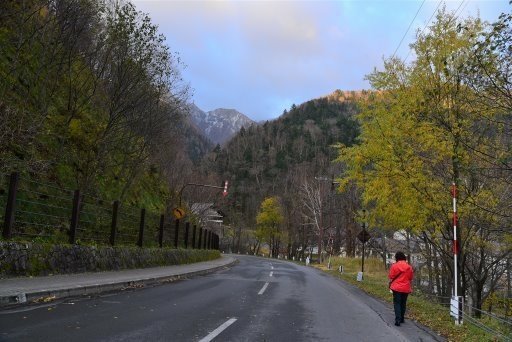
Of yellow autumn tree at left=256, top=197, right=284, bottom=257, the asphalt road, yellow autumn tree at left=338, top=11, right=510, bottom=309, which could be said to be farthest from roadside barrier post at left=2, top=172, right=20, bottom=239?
yellow autumn tree at left=256, top=197, right=284, bottom=257

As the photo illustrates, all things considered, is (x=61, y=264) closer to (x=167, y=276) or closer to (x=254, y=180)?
(x=167, y=276)

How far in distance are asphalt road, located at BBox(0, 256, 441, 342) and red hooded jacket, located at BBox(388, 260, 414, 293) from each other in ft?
2.60

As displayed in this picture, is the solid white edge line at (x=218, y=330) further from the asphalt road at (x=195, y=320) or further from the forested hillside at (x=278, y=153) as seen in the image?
the forested hillside at (x=278, y=153)

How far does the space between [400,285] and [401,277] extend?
0.21 meters

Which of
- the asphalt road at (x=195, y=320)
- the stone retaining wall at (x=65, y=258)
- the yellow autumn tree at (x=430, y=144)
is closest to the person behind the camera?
the asphalt road at (x=195, y=320)

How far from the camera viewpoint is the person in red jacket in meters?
9.89

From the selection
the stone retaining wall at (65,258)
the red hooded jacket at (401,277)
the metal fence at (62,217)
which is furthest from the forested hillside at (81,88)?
the red hooded jacket at (401,277)

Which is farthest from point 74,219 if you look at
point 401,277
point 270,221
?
point 270,221

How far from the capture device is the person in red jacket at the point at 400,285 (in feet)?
32.4

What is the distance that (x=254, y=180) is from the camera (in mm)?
129375

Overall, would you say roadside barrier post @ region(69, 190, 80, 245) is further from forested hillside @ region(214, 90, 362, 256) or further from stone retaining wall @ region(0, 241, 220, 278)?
forested hillside @ region(214, 90, 362, 256)

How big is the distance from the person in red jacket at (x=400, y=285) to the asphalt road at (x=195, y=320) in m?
0.32

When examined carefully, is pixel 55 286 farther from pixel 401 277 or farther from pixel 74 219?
pixel 401 277

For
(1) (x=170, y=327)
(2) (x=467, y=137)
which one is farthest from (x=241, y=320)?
(2) (x=467, y=137)
